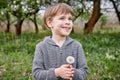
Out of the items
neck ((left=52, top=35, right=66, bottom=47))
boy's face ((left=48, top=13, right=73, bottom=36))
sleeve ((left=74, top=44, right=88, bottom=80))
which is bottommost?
sleeve ((left=74, top=44, right=88, bottom=80))

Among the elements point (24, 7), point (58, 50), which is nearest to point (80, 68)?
point (58, 50)

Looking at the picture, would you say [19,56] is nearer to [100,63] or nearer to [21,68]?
[21,68]

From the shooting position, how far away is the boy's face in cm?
304

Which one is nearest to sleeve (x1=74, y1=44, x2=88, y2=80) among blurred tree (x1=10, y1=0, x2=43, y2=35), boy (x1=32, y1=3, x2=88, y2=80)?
boy (x1=32, y1=3, x2=88, y2=80)

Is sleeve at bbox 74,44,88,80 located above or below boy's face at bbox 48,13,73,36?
below

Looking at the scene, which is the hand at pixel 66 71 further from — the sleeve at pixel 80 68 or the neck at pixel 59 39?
the neck at pixel 59 39

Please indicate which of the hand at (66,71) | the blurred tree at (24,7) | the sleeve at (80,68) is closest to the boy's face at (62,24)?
the sleeve at (80,68)

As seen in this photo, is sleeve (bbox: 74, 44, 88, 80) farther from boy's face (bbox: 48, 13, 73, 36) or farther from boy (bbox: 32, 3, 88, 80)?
boy's face (bbox: 48, 13, 73, 36)

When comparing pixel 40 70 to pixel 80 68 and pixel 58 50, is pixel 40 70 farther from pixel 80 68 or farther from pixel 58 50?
pixel 80 68

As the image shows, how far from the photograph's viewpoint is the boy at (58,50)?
9.84 feet

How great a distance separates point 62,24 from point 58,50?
215mm

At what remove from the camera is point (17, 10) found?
13.1m

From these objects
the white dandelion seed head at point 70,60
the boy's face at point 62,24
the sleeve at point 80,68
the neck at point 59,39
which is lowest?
the sleeve at point 80,68

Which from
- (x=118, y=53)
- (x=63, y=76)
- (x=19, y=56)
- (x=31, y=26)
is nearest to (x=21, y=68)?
(x=19, y=56)
